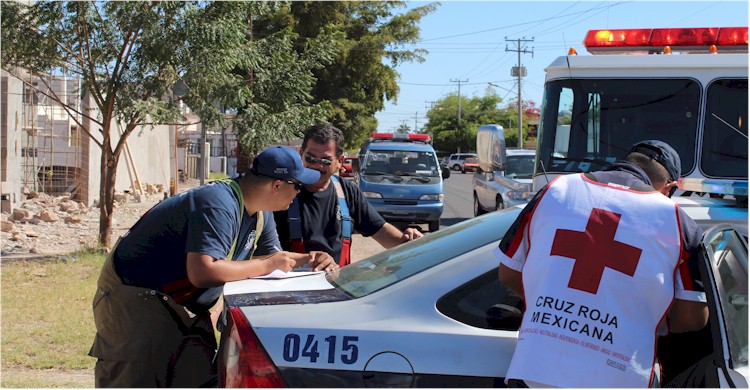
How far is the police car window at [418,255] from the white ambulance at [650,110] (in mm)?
3732

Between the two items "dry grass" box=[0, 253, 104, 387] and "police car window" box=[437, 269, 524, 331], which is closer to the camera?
"police car window" box=[437, 269, 524, 331]

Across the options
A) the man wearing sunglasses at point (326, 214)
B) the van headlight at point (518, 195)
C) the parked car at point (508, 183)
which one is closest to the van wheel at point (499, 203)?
the parked car at point (508, 183)

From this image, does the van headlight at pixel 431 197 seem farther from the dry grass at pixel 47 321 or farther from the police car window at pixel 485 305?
the police car window at pixel 485 305

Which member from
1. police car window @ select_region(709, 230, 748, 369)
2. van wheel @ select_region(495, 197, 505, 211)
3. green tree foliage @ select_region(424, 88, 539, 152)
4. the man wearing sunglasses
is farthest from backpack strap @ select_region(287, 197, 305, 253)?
green tree foliage @ select_region(424, 88, 539, 152)

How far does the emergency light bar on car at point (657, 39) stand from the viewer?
771cm

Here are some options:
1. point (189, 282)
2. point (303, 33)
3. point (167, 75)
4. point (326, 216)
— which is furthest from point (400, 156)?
point (303, 33)

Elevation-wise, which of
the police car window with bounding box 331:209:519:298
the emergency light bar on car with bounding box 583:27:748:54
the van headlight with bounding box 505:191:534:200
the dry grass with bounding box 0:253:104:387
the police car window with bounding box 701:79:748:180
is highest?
the emergency light bar on car with bounding box 583:27:748:54

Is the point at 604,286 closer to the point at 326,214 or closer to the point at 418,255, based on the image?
the point at 418,255

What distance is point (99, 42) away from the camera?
1029 cm

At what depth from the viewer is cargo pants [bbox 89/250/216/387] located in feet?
11.0

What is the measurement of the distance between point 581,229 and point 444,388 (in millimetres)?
706

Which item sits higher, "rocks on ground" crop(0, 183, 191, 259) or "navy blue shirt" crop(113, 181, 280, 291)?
"navy blue shirt" crop(113, 181, 280, 291)

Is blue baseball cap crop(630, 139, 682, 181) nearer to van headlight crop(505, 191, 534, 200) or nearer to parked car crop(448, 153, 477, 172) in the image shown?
van headlight crop(505, 191, 534, 200)

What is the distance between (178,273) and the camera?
132 inches
